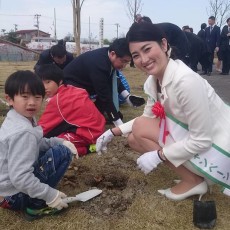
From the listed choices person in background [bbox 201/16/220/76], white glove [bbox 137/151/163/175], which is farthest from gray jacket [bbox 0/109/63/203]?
person in background [bbox 201/16/220/76]

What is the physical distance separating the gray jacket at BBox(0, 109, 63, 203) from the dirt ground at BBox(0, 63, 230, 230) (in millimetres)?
274

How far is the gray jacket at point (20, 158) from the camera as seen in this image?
74.9 inches

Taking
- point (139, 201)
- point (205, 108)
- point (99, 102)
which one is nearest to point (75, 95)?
point (99, 102)

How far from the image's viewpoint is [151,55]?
2.17m

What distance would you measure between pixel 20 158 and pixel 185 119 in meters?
1.02

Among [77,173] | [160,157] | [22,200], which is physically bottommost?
[77,173]

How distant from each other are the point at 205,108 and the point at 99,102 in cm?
232

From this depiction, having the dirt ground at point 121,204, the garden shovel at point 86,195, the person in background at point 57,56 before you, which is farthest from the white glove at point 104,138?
the person in background at point 57,56

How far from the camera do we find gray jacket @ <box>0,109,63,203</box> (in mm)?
1902

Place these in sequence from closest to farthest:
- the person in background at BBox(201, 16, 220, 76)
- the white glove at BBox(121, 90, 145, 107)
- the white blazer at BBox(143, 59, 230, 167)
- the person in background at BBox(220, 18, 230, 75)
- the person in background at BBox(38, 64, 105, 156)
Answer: the white blazer at BBox(143, 59, 230, 167) < the person in background at BBox(38, 64, 105, 156) < the white glove at BBox(121, 90, 145, 107) < the person in background at BBox(220, 18, 230, 75) < the person in background at BBox(201, 16, 220, 76)

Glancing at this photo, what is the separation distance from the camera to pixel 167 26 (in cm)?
448

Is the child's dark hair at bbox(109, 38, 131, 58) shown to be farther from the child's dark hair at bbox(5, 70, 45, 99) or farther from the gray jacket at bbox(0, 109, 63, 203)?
the gray jacket at bbox(0, 109, 63, 203)

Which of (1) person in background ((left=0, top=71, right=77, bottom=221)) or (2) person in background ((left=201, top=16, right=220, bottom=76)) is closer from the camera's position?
(1) person in background ((left=0, top=71, right=77, bottom=221))

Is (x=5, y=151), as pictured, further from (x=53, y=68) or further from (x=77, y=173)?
(x=53, y=68)
